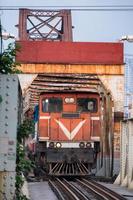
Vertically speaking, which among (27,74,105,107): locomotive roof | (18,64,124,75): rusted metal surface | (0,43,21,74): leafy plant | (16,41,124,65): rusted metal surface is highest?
(16,41,124,65): rusted metal surface

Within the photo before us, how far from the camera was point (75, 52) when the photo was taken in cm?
2784

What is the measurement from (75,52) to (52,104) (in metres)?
6.32

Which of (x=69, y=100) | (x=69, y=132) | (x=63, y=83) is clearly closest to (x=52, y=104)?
(x=69, y=100)

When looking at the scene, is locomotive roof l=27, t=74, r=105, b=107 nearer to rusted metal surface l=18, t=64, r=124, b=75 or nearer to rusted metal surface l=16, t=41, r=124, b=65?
rusted metal surface l=18, t=64, r=124, b=75

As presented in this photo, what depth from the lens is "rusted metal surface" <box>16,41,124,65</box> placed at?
27.5 m

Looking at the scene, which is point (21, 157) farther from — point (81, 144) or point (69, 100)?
point (69, 100)

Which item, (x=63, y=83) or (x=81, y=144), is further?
(x=63, y=83)

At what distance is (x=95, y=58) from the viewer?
91.0ft

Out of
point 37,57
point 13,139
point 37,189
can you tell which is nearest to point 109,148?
point 37,57

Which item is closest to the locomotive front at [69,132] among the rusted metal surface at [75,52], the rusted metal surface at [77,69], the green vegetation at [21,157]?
the rusted metal surface at [77,69]

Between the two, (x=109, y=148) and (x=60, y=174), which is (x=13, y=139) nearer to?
(x=60, y=174)

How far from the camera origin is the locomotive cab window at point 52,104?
22047mm

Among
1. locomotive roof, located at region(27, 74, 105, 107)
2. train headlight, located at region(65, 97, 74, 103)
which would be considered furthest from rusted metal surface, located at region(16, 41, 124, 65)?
train headlight, located at region(65, 97, 74, 103)

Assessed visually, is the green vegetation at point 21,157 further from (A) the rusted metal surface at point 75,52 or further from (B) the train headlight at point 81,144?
(A) the rusted metal surface at point 75,52
